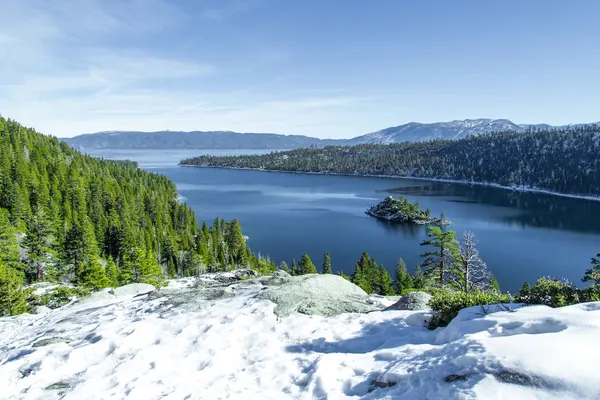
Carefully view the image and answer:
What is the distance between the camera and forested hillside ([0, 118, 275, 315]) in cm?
5584

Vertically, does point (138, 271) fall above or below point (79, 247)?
below

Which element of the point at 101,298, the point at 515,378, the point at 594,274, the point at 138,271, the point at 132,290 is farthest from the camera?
the point at 138,271

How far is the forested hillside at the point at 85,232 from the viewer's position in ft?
183

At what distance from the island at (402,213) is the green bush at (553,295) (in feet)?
464

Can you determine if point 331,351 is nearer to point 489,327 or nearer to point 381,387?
point 381,387

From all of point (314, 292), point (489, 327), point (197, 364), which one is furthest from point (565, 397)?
point (314, 292)

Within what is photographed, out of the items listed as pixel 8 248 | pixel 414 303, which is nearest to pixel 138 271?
pixel 8 248

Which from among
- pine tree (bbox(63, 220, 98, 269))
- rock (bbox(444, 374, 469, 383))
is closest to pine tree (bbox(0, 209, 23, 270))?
pine tree (bbox(63, 220, 98, 269))

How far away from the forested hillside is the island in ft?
238

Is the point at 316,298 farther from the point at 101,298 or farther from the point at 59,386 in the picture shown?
the point at 101,298

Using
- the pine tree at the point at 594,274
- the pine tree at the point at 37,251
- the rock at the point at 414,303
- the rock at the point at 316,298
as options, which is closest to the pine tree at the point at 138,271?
the pine tree at the point at 37,251

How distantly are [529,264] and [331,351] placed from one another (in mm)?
99540

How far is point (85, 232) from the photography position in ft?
206

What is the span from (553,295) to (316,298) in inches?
371
